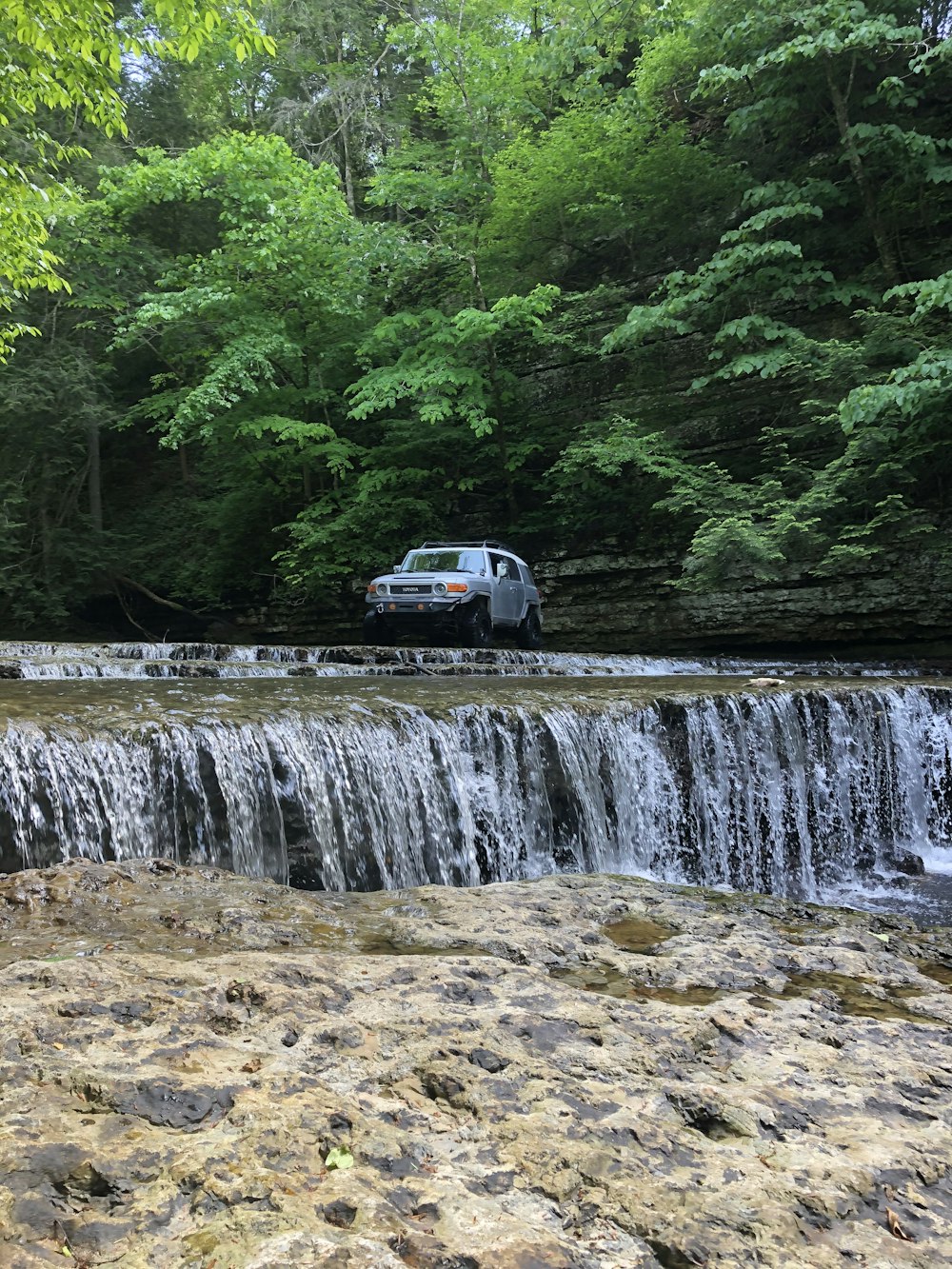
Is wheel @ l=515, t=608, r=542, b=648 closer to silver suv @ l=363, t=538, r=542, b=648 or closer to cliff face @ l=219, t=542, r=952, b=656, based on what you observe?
silver suv @ l=363, t=538, r=542, b=648

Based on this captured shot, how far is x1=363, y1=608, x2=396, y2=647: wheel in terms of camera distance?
1267cm

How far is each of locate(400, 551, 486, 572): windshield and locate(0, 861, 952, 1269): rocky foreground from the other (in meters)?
10.3

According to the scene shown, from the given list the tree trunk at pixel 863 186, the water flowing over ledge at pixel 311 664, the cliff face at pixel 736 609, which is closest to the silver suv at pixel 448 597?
the water flowing over ledge at pixel 311 664

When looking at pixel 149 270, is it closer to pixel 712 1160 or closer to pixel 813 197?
pixel 813 197

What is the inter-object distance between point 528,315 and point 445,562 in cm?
536

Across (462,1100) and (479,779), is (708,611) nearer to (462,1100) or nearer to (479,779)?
(479,779)

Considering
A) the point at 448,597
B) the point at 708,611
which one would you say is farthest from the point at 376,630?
the point at 708,611

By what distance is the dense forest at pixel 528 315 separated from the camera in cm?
1354

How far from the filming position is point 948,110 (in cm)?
1497

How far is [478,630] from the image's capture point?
42.0 feet

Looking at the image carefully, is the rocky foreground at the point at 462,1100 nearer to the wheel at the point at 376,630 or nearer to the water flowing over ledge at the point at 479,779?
the water flowing over ledge at the point at 479,779

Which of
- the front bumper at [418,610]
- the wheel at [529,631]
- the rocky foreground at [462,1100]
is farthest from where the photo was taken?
the wheel at [529,631]

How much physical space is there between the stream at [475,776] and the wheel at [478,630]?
11.1 ft

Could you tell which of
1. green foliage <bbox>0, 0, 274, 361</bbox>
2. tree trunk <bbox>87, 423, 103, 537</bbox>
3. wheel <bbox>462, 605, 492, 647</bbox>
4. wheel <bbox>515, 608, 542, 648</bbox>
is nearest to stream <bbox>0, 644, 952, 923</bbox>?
wheel <bbox>462, 605, 492, 647</bbox>
